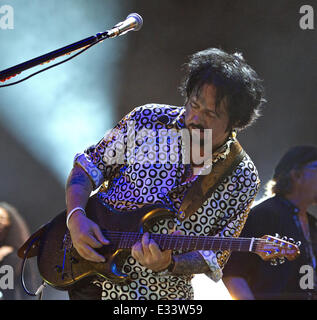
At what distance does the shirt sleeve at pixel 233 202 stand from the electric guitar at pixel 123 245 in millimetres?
68

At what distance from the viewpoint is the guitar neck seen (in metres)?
2.06

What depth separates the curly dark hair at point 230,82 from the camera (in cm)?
226

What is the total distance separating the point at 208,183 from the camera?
219cm

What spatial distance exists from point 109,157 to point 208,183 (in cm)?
47

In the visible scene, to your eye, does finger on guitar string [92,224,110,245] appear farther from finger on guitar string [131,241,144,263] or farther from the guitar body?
finger on guitar string [131,241,144,263]

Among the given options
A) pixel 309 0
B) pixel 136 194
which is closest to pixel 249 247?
pixel 136 194

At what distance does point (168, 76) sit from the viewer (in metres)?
4.46

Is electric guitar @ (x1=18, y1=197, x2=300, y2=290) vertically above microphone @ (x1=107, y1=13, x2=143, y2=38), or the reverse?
microphone @ (x1=107, y1=13, x2=143, y2=38)

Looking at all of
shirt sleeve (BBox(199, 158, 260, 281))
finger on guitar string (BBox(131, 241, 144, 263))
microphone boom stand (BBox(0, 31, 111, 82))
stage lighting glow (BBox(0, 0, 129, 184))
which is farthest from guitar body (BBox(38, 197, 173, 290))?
stage lighting glow (BBox(0, 0, 129, 184))

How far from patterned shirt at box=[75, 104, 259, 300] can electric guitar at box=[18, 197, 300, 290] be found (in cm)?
4

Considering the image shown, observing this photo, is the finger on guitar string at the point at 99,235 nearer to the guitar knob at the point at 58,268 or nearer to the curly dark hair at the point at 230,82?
the guitar knob at the point at 58,268
